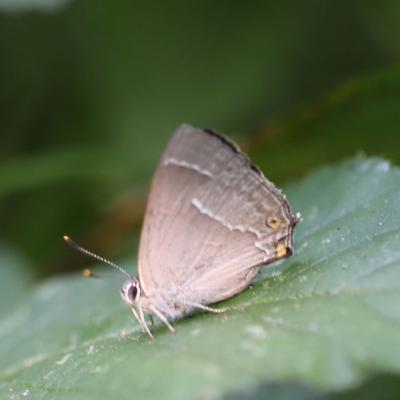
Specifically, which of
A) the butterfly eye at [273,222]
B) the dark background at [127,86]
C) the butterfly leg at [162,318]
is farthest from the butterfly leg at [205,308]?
the dark background at [127,86]

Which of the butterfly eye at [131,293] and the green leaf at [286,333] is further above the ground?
the butterfly eye at [131,293]

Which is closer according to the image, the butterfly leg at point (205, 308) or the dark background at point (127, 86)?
the butterfly leg at point (205, 308)

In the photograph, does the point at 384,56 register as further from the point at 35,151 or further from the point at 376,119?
the point at 35,151

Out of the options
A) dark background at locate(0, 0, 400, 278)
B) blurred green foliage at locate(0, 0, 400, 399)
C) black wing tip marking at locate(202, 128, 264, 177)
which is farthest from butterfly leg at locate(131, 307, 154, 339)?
dark background at locate(0, 0, 400, 278)

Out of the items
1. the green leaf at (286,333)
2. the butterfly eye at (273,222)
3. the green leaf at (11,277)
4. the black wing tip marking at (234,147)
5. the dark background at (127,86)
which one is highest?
the dark background at (127,86)

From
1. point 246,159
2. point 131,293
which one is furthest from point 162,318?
point 246,159

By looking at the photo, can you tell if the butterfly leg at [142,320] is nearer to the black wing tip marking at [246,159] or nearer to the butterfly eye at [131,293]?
the butterfly eye at [131,293]

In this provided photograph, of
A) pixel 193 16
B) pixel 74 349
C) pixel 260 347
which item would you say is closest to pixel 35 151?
pixel 193 16

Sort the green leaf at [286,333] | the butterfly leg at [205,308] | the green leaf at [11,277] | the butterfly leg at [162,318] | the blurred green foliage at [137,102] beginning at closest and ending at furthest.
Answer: the green leaf at [286,333] < the butterfly leg at [162,318] < the butterfly leg at [205,308] < the blurred green foliage at [137,102] < the green leaf at [11,277]

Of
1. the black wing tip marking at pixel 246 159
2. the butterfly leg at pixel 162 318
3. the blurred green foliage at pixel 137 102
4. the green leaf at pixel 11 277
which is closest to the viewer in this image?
the butterfly leg at pixel 162 318
